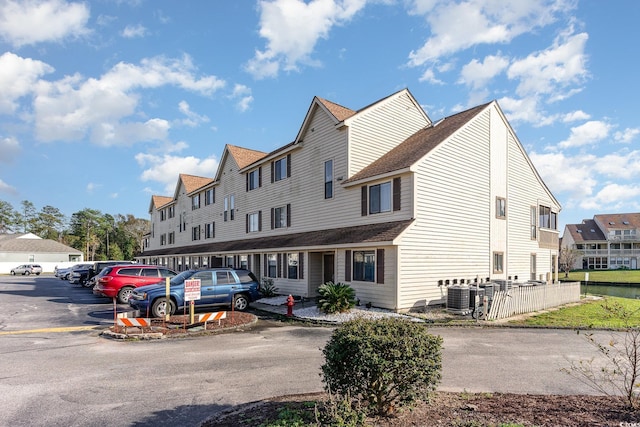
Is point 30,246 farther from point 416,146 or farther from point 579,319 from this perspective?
point 579,319

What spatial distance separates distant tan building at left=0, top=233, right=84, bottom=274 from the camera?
64062 millimetres

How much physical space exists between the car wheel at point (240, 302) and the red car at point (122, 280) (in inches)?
252

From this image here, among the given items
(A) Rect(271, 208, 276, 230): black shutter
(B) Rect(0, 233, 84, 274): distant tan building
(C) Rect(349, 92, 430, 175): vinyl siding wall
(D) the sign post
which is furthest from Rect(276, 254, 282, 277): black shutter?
(B) Rect(0, 233, 84, 274): distant tan building

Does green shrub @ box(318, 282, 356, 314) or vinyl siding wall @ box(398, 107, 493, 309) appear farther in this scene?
vinyl siding wall @ box(398, 107, 493, 309)

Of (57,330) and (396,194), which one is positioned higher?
(396,194)

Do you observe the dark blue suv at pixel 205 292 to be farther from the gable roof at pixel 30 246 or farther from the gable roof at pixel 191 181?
the gable roof at pixel 30 246

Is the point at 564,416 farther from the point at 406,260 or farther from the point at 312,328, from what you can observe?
the point at 406,260

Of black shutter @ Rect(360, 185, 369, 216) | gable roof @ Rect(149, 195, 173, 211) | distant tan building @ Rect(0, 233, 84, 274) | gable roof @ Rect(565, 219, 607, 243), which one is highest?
gable roof @ Rect(149, 195, 173, 211)

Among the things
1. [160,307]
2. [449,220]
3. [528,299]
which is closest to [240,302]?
[160,307]

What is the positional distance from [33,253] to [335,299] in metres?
70.2

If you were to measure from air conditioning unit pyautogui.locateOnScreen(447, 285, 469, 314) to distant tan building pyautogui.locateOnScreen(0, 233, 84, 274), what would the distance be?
64427 mm

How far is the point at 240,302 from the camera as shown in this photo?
16.9 meters

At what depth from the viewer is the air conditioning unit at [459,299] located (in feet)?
51.9

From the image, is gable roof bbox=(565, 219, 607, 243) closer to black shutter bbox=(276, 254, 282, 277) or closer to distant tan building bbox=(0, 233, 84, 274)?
black shutter bbox=(276, 254, 282, 277)
